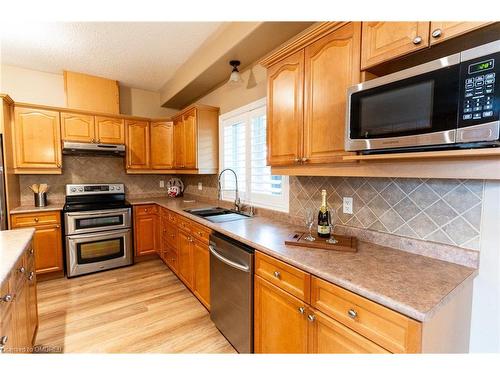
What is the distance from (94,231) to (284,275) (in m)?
2.88

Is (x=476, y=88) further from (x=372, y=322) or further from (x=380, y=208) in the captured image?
(x=372, y=322)

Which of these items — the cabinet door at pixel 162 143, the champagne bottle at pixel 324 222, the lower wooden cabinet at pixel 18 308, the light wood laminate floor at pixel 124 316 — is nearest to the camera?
the lower wooden cabinet at pixel 18 308

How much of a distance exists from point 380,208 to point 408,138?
1.98ft

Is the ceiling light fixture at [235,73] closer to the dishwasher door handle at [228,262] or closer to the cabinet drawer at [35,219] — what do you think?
the dishwasher door handle at [228,262]

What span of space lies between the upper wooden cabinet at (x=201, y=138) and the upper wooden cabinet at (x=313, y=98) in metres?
1.47

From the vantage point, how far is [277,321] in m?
1.38

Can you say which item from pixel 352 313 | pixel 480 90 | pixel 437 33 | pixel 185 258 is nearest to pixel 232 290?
pixel 352 313

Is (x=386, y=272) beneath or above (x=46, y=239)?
above

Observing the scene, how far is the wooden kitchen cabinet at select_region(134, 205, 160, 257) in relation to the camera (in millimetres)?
3486

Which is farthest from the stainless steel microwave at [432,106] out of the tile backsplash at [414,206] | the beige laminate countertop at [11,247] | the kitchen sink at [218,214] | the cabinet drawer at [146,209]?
the cabinet drawer at [146,209]

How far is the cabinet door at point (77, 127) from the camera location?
317 cm

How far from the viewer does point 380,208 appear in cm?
150

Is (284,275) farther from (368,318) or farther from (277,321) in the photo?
(368,318)
